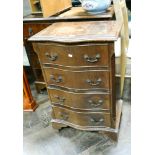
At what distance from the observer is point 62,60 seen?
137 centimetres

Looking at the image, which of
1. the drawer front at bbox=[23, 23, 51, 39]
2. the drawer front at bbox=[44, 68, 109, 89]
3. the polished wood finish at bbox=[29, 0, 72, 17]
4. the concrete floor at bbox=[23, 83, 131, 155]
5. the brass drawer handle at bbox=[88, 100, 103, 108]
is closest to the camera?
the drawer front at bbox=[44, 68, 109, 89]

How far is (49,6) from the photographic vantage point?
1.80m

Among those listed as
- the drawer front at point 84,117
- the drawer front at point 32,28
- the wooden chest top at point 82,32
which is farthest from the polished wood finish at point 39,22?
the drawer front at point 84,117

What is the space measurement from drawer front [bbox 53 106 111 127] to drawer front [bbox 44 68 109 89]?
24 cm

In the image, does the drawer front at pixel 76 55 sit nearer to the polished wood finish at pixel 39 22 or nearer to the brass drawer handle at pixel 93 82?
the polished wood finish at pixel 39 22

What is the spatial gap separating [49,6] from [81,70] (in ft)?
2.58

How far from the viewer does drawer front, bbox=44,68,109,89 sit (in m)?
1.35

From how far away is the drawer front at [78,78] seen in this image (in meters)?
1.35

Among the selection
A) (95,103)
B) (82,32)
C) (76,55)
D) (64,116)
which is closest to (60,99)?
(64,116)

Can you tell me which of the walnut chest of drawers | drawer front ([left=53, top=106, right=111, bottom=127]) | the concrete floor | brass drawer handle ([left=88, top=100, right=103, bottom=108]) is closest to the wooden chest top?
the walnut chest of drawers

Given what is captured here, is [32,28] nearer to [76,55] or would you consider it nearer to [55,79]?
[55,79]

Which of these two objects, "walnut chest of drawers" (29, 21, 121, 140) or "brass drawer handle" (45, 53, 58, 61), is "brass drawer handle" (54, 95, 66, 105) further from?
"brass drawer handle" (45, 53, 58, 61)
